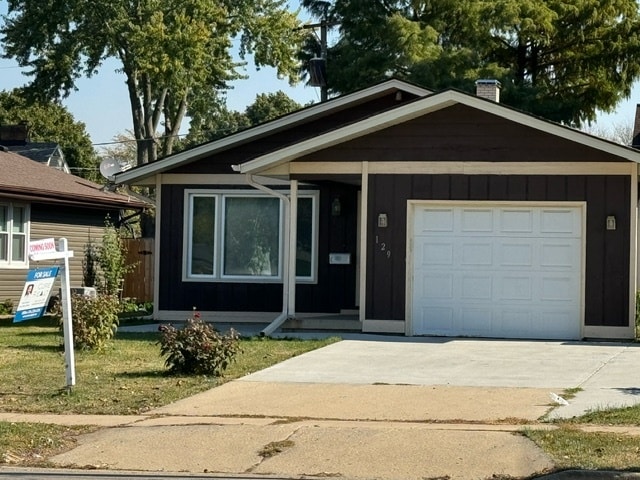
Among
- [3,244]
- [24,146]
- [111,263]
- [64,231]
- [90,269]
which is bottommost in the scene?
[90,269]

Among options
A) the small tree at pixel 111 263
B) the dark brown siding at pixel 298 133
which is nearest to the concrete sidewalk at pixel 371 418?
the dark brown siding at pixel 298 133

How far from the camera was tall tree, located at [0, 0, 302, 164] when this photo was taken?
42.2 m

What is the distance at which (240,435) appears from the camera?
9812 mm

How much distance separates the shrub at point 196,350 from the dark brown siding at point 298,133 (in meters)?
8.39

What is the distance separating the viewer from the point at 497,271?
18.0 m

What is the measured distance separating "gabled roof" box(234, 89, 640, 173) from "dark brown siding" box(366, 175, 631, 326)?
65 cm

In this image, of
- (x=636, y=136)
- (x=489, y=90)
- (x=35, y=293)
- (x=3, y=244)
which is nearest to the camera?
(x=35, y=293)

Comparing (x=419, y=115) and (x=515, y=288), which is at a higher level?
(x=419, y=115)

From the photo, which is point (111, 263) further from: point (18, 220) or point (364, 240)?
point (364, 240)

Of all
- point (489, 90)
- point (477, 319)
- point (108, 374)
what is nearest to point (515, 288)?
point (477, 319)

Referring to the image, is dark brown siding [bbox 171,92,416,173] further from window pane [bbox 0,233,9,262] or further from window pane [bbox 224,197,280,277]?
window pane [bbox 0,233,9,262]

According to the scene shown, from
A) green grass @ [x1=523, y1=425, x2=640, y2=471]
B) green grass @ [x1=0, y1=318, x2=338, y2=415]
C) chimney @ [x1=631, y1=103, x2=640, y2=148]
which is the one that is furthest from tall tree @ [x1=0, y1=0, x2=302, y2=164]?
green grass @ [x1=523, y1=425, x2=640, y2=471]

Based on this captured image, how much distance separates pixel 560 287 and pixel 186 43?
2821 cm

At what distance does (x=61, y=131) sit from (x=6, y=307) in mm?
38111
